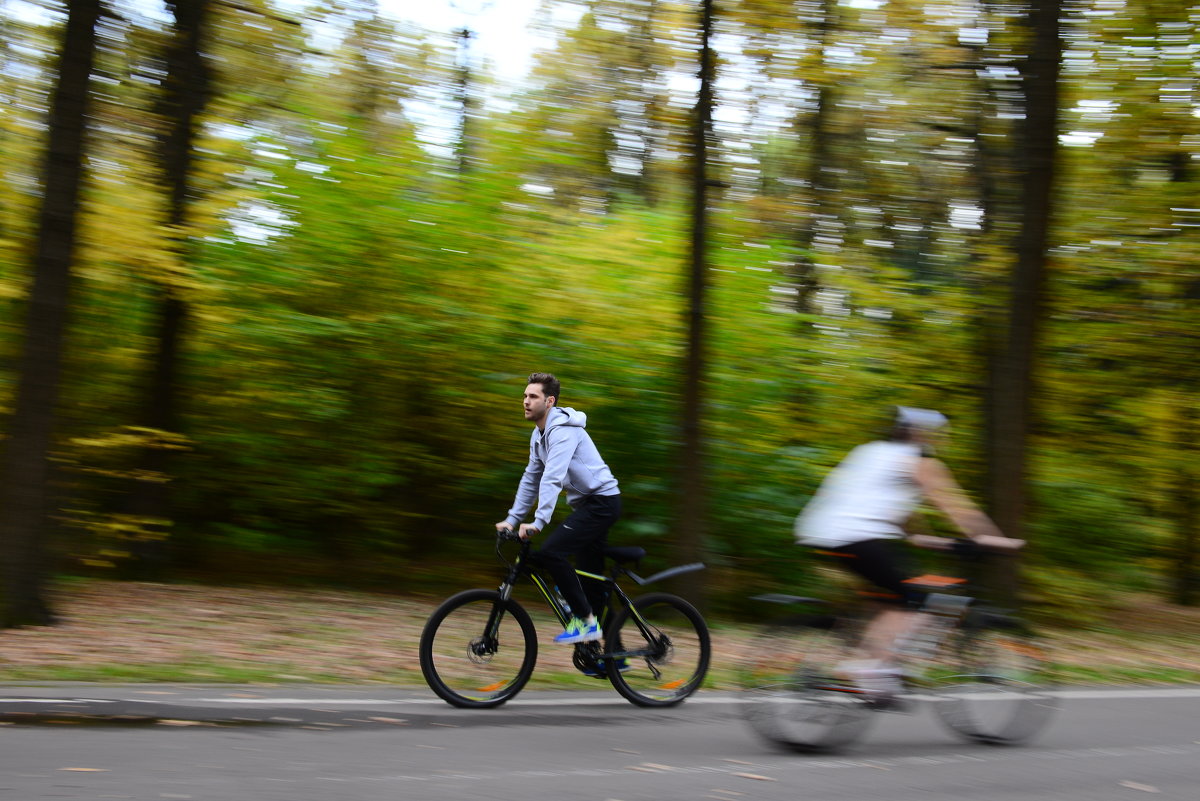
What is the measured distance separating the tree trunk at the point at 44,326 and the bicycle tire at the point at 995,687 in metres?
6.85

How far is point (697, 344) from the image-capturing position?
10.9m

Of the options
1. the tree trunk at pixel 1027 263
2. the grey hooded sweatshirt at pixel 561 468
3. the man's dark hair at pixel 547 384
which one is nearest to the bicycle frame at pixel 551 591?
the grey hooded sweatshirt at pixel 561 468

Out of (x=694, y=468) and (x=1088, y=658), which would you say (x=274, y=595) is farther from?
(x=1088, y=658)

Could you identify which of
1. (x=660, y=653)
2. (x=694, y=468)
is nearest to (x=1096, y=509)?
(x=694, y=468)

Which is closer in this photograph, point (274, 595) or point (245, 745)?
point (245, 745)

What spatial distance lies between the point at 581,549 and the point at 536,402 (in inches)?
37.7

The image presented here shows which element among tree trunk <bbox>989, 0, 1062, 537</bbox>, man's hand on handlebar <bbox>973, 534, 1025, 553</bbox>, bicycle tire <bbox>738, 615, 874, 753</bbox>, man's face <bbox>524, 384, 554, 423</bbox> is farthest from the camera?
tree trunk <bbox>989, 0, 1062, 537</bbox>

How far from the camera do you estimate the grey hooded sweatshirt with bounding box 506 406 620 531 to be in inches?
265

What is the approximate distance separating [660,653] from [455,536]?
7.08m

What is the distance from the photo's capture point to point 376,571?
14.4 metres

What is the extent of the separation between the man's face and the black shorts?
2.00 m

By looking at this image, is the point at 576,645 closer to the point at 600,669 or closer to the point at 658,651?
the point at 600,669

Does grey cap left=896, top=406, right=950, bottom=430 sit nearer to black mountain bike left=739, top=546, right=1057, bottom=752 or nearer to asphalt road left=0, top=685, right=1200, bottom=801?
black mountain bike left=739, top=546, right=1057, bottom=752

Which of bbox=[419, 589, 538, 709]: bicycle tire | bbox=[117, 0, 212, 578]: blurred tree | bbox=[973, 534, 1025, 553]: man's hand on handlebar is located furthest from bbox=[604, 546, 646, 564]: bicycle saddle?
bbox=[117, 0, 212, 578]: blurred tree
